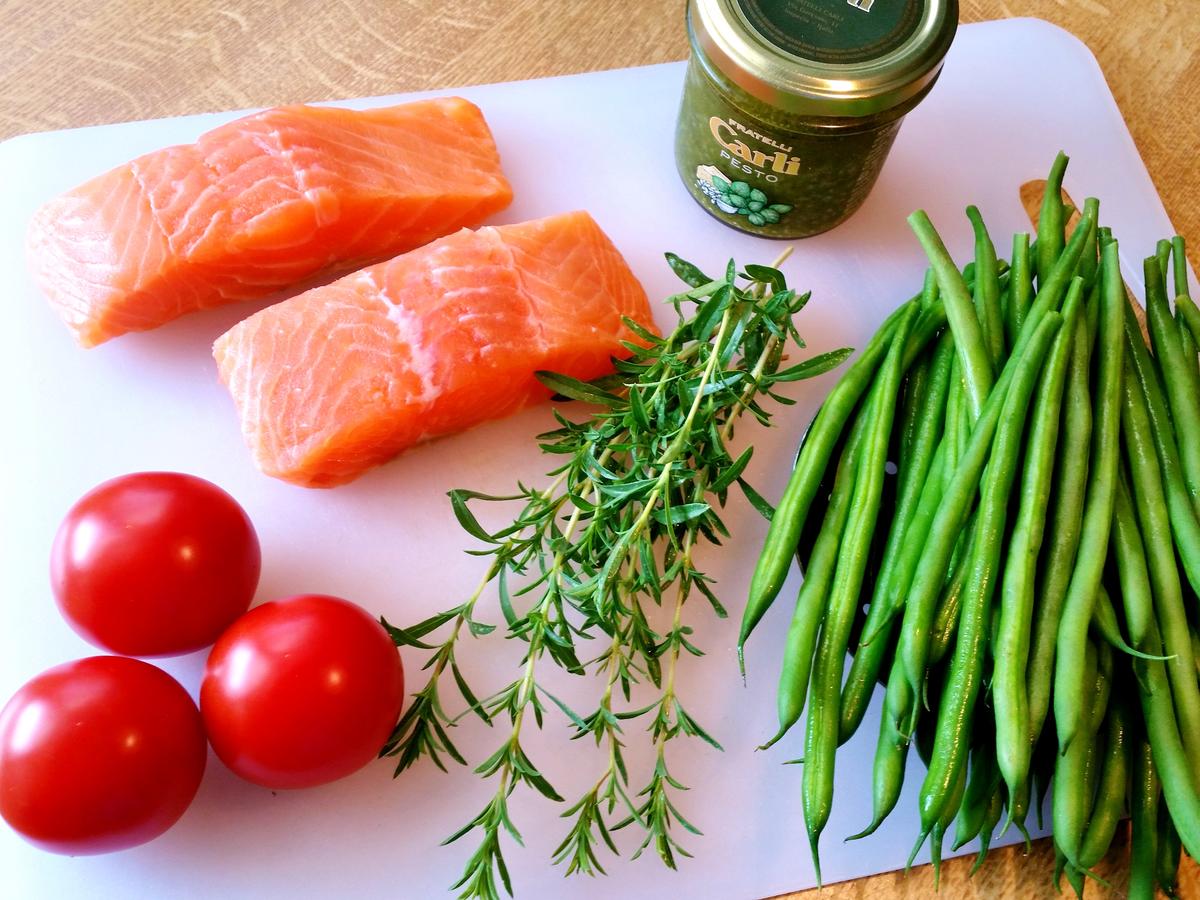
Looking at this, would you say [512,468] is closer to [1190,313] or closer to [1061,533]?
[1061,533]

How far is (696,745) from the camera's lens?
1.98m

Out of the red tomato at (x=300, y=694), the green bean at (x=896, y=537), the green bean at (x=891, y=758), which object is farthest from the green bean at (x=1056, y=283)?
the red tomato at (x=300, y=694)

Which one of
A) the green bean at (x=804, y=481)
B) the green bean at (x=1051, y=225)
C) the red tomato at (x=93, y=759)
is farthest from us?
the green bean at (x=1051, y=225)

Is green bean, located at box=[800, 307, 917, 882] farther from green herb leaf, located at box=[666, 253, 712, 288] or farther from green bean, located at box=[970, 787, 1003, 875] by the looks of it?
green herb leaf, located at box=[666, 253, 712, 288]

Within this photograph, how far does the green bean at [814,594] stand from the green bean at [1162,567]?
0.45m

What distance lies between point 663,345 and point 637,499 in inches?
13.4

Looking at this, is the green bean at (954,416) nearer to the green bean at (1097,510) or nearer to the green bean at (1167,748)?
the green bean at (1097,510)

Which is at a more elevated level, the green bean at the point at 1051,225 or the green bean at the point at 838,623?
the green bean at the point at 1051,225

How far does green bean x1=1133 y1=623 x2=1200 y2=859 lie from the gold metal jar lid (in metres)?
1.03

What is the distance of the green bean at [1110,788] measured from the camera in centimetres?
175

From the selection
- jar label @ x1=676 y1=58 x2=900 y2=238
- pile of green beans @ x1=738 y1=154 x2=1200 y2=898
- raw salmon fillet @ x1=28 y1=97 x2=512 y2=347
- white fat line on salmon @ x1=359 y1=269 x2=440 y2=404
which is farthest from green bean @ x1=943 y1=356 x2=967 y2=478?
raw salmon fillet @ x1=28 y1=97 x2=512 y2=347

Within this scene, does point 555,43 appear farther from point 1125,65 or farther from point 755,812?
point 755,812

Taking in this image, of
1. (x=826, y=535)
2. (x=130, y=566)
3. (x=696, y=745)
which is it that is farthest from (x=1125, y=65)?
(x=130, y=566)

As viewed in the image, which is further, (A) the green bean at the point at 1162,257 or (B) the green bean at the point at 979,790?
(A) the green bean at the point at 1162,257
